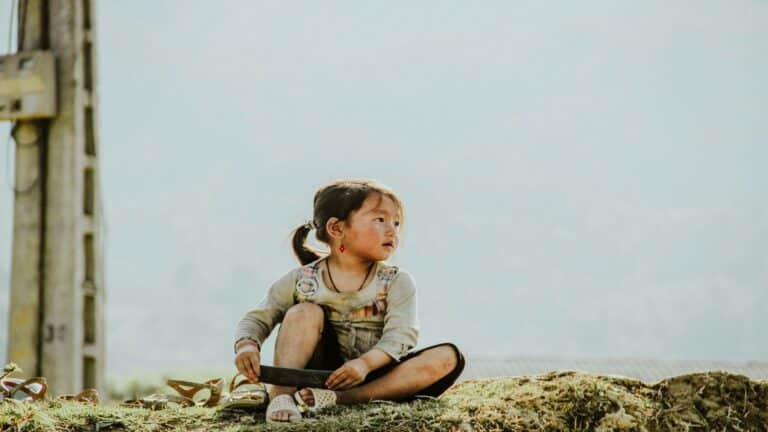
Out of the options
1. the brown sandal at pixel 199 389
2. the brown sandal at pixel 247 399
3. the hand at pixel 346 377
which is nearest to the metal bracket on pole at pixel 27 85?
the brown sandal at pixel 199 389

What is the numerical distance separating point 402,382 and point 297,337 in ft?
1.40

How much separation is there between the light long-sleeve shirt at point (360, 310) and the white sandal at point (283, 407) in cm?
41

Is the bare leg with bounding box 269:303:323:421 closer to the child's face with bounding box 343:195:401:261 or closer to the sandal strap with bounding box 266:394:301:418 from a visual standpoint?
the sandal strap with bounding box 266:394:301:418

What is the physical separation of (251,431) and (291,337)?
54cm

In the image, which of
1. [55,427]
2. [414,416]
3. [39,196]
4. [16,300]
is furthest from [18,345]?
[414,416]

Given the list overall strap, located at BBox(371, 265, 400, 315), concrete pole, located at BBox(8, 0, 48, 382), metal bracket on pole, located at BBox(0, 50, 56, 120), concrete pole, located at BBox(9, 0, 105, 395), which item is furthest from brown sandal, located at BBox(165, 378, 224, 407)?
metal bracket on pole, located at BBox(0, 50, 56, 120)

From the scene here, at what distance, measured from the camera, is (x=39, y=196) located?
7.84m

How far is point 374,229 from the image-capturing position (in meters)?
3.56

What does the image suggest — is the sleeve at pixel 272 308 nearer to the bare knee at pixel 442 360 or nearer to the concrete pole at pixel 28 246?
the bare knee at pixel 442 360

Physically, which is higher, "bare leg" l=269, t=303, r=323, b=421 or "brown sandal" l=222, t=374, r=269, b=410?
"bare leg" l=269, t=303, r=323, b=421

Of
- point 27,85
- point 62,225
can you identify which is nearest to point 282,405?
point 62,225

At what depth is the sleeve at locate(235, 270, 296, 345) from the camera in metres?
3.65

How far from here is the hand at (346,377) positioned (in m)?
3.17

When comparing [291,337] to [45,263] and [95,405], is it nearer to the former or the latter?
[95,405]
